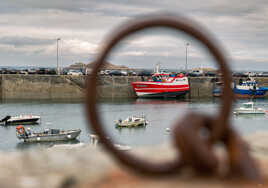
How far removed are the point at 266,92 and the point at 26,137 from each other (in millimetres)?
46876

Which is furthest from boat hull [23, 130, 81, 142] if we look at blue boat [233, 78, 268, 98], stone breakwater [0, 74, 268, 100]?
blue boat [233, 78, 268, 98]

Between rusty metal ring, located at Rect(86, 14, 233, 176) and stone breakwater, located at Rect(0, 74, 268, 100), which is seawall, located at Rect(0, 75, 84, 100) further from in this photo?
rusty metal ring, located at Rect(86, 14, 233, 176)

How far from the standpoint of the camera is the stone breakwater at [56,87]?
193 ft

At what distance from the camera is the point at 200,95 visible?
64.2 metres

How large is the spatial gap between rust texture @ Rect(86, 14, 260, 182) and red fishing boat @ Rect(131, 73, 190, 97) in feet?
183

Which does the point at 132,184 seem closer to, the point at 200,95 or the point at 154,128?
the point at 154,128

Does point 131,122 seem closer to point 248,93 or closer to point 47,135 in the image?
point 47,135

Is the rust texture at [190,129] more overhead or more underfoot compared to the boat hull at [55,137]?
more overhead

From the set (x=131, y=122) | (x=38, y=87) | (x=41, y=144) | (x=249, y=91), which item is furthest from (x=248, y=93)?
(x=41, y=144)

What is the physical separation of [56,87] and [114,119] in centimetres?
2349

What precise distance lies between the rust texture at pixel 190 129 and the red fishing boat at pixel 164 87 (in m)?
55.9

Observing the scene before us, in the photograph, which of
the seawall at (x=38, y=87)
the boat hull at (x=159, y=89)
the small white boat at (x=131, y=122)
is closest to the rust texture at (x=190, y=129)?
the small white boat at (x=131, y=122)

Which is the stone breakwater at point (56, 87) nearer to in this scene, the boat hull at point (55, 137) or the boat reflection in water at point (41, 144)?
the boat hull at point (55, 137)

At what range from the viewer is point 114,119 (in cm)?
3919
